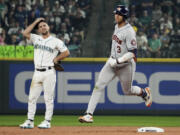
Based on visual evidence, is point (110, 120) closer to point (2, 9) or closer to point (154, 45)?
point (154, 45)

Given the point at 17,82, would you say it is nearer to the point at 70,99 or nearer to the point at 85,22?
the point at 70,99

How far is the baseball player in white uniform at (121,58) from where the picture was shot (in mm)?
9773

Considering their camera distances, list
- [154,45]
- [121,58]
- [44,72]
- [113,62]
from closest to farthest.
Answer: [121,58]
[113,62]
[44,72]
[154,45]

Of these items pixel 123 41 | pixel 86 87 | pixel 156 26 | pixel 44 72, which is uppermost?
pixel 156 26

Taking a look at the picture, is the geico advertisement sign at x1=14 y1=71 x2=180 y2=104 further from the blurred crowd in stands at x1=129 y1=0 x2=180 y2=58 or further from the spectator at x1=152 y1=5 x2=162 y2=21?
the spectator at x1=152 y1=5 x2=162 y2=21

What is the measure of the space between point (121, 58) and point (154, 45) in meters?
4.47

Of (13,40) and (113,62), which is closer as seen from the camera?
(113,62)

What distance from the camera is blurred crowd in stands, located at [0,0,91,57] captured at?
546 inches

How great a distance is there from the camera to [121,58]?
31.8ft

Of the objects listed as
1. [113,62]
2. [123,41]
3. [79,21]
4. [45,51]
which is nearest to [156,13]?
[79,21]

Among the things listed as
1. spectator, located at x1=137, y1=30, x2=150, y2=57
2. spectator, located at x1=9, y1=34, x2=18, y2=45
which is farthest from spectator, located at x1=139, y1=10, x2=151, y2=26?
spectator, located at x1=9, y1=34, x2=18, y2=45

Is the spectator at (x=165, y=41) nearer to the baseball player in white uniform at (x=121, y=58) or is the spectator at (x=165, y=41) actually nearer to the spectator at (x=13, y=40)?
the spectator at (x=13, y=40)

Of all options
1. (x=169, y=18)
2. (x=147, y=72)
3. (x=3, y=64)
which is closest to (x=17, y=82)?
(x=3, y=64)

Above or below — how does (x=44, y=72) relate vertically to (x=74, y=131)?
above
